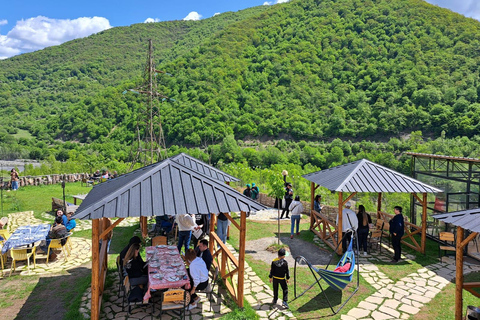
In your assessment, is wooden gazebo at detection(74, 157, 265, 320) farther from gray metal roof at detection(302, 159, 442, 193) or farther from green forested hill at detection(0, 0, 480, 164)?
green forested hill at detection(0, 0, 480, 164)

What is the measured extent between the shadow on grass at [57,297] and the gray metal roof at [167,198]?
74.1 inches

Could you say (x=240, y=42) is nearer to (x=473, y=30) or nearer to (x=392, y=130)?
(x=392, y=130)

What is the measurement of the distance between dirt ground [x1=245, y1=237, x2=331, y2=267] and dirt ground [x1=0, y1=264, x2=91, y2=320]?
4219 mm

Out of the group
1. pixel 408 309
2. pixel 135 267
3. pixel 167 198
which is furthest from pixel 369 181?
pixel 135 267

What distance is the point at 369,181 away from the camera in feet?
27.9

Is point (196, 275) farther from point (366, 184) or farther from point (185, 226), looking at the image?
point (366, 184)

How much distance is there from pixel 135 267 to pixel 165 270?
51 centimetres

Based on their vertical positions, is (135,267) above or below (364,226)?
above

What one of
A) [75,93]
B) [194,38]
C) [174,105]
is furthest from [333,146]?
[194,38]

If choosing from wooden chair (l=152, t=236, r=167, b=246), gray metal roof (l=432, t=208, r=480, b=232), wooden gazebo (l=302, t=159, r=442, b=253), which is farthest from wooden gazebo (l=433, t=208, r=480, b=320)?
wooden chair (l=152, t=236, r=167, b=246)

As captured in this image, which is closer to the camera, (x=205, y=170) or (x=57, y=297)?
(x=57, y=297)

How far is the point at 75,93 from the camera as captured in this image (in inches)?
2621

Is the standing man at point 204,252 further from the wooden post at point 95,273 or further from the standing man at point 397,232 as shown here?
the standing man at point 397,232

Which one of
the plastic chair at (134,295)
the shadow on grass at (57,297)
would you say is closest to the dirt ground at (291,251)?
the plastic chair at (134,295)
